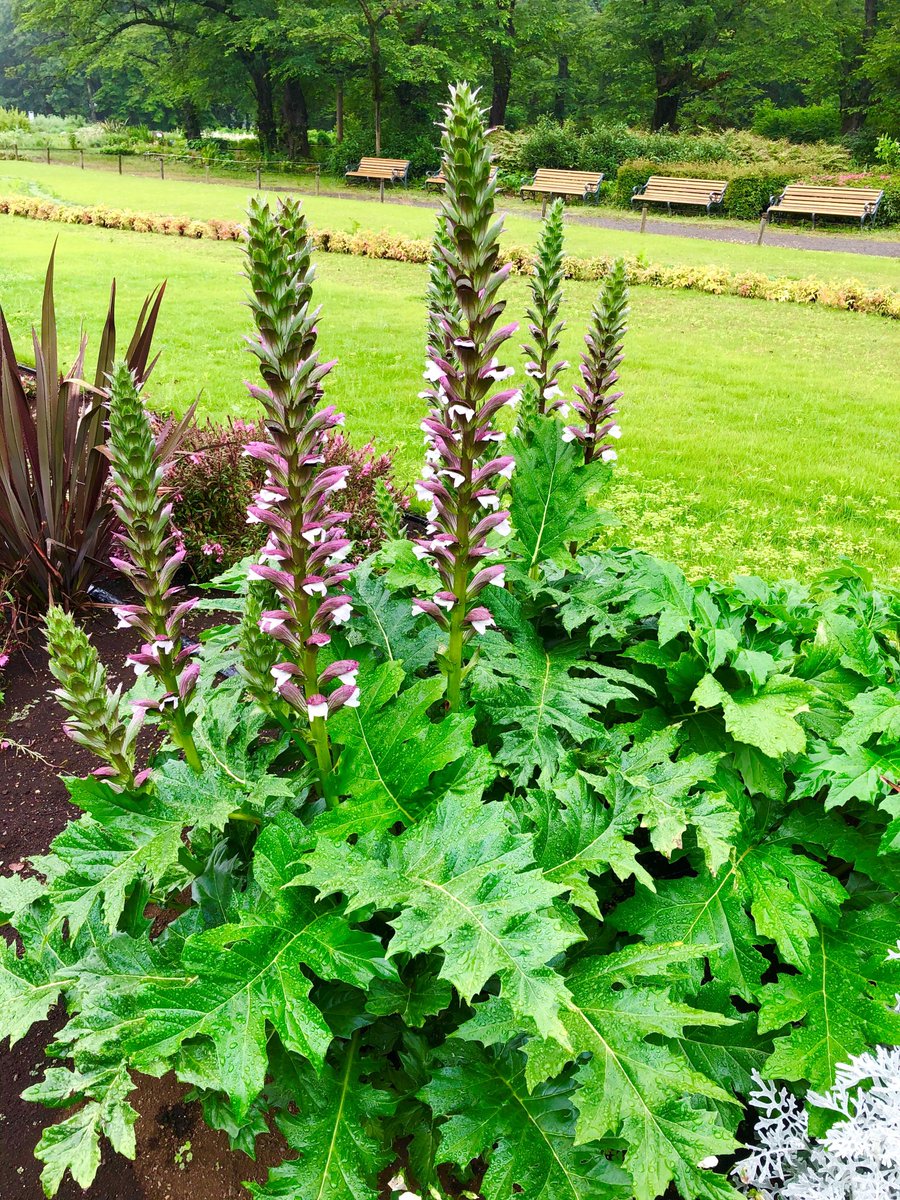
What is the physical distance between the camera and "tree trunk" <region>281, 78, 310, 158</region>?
122ft

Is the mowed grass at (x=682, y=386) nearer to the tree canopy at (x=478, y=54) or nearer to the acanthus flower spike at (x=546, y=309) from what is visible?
the acanthus flower spike at (x=546, y=309)

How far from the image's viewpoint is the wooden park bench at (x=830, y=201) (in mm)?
23016

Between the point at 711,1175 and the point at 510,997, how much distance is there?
0.66 metres

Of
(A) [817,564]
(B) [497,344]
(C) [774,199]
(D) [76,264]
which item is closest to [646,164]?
(C) [774,199]

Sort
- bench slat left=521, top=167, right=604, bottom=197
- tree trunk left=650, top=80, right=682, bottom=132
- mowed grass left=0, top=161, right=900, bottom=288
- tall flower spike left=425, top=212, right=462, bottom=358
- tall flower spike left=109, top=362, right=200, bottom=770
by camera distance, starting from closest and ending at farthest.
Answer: tall flower spike left=109, top=362, right=200, bottom=770
tall flower spike left=425, top=212, right=462, bottom=358
mowed grass left=0, top=161, right=900, bottom=288
bench slat left=521, top=167, right=604, bottom=197
tree trunk left=650, top=80, right=682, bottom=132

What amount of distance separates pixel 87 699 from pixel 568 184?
29182mm

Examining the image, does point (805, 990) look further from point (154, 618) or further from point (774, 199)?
point (774, 199)

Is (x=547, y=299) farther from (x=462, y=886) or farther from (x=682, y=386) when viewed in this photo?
(x=682, y=386)

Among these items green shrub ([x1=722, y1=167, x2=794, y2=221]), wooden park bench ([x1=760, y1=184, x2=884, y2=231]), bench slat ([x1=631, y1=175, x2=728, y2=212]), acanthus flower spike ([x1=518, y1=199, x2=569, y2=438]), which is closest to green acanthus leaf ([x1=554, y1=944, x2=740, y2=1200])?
acanthus flower spike ([x1=518, y1=199, x2=569, y2=438])

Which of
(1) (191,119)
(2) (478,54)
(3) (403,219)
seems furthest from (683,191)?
(1) (191,119)

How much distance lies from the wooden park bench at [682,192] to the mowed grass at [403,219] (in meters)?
2.16

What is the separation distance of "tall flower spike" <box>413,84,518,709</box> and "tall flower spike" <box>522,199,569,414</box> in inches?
26.2

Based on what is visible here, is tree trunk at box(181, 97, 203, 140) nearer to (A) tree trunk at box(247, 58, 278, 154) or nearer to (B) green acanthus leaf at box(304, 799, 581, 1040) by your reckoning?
(A) tree trunk at box(247, 58, 278, 154)

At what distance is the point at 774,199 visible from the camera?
24281 mm
